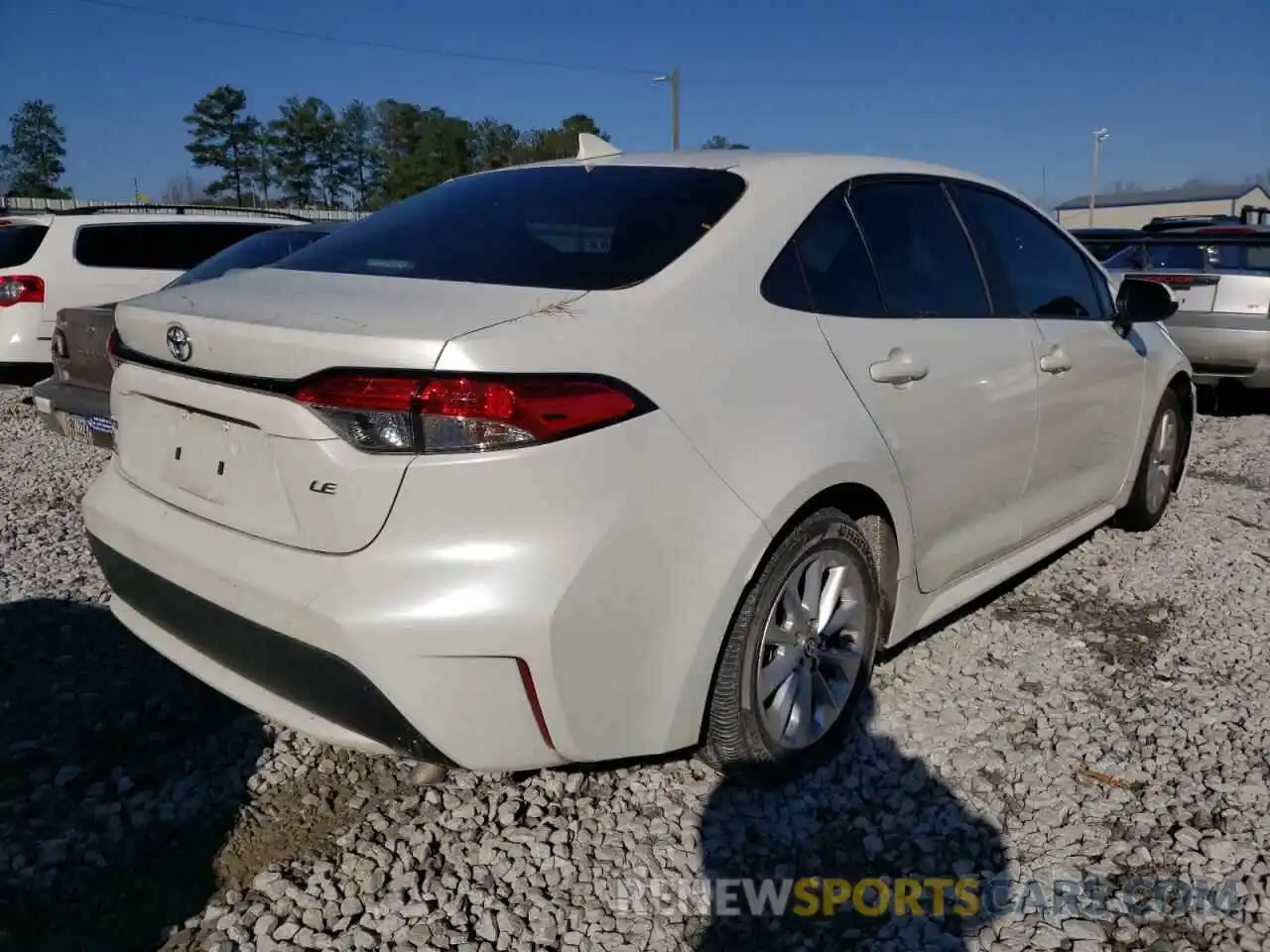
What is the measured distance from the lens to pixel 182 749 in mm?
2754

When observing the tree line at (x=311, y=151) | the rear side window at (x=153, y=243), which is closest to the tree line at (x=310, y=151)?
the tree line at (x=311, y=151)

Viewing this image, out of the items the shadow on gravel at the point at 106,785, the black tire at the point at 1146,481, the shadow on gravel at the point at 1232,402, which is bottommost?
the shadow on gravel at the point at 1232,402

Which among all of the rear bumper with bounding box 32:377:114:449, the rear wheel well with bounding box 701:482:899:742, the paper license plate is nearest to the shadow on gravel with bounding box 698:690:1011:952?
the rear wheel well with bounding box 701:482:899:742

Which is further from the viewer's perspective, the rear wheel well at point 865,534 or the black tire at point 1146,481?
the black tire at point 1146,481

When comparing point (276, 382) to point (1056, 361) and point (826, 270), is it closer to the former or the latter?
point (826, 270)

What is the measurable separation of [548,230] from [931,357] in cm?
115

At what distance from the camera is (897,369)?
2662mm

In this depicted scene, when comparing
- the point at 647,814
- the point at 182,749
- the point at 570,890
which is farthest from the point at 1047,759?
the point at 182,749

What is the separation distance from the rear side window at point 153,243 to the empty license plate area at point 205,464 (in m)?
6.41

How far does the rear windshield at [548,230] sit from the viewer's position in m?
2.29

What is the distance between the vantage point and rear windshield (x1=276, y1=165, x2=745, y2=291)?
2.29 metres

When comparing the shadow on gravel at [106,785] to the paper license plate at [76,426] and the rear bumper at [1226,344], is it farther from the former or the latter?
the rear bumper at [1226,344]

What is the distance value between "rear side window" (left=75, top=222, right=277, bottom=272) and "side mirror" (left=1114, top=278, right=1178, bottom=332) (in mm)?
6797

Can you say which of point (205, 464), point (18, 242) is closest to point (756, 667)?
point (205, 464)
